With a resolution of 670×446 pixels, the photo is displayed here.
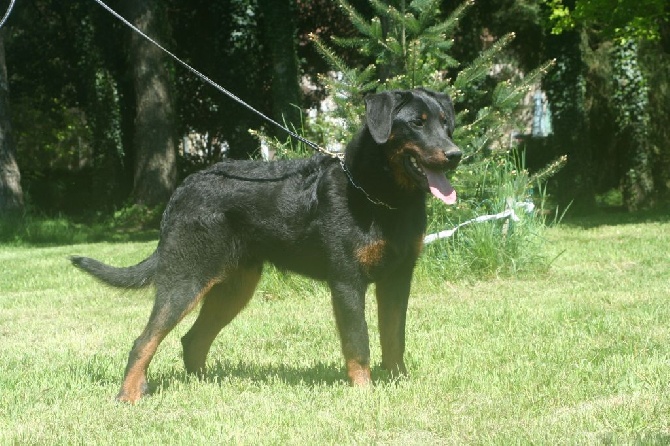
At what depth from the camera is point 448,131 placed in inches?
228

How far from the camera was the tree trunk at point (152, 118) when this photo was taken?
70.3ft

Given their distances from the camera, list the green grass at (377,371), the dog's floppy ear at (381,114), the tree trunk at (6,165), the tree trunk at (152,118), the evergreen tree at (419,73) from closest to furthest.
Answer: the green grass at (377,371), the dog's floppy ear at (381,114), the evergreen tree at (419,73), the tree trunk at (6,165), the tree trunk at (152,118)

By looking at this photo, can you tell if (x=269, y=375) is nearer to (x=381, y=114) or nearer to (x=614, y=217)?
(x=381, y=114)

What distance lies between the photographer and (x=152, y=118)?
71.2ft

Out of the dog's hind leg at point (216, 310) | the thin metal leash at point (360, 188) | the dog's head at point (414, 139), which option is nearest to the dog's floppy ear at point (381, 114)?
the dog's head at point (414, 139)

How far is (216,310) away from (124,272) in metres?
0.66

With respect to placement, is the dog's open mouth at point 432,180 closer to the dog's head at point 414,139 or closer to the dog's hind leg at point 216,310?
the dog's head at point 414,139

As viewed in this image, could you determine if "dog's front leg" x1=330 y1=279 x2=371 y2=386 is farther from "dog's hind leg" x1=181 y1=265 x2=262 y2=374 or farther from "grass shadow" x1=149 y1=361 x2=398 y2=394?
"dog's hind leg" x1=181 y1=265 x2=262 y2=374

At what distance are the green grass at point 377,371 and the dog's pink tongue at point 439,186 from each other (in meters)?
1.12

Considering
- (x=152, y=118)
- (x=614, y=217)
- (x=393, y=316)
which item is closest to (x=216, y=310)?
(x=393, y=316)

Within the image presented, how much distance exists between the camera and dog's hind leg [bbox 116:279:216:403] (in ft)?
18.7

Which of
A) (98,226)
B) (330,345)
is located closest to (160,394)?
(330,345)

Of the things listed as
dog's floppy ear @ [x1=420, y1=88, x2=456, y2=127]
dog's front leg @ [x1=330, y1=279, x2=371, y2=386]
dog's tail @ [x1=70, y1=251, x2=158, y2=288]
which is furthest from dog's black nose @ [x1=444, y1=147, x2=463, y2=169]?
dog's tail @ [x1=70, y1=251, x2=158, y2=288]

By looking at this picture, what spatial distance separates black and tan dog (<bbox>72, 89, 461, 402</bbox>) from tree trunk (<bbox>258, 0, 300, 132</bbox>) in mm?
15990
